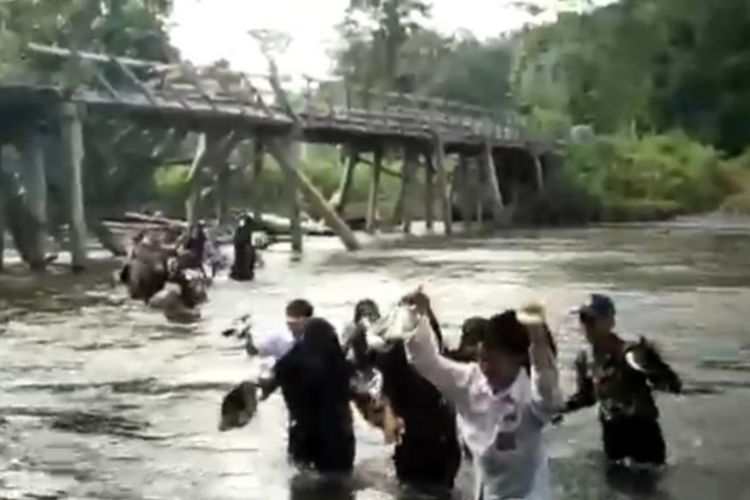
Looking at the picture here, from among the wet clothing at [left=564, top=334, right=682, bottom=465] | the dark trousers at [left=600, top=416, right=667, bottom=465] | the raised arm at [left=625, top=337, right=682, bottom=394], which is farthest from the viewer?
the dark trousers at [left=600, top=416, right=667, bottom=465]

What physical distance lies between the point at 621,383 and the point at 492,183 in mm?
60493

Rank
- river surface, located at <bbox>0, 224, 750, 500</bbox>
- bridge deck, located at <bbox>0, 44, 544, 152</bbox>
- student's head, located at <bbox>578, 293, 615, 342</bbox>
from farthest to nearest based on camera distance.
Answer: bridge deck, located at <bbox>0, 44, 544, 152</bbox>
river surface, located at <bbox>0, 224, 750, 500</bbox>
student's head, located at <bbox>578, 293, 615, 342</bbox>

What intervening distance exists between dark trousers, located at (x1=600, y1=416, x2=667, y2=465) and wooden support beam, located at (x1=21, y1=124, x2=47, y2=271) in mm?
29885

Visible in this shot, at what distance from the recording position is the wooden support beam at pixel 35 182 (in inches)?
1678

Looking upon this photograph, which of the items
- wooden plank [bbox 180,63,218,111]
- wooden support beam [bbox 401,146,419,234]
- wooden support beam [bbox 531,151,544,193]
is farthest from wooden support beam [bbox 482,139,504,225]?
wooden plank [bbox 180,63,218,111]

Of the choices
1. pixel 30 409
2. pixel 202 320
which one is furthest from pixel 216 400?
pixel 202 320

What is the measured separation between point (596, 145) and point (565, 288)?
51369 mm

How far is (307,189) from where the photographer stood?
50062 mm

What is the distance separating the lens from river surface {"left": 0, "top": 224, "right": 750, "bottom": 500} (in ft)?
46.2

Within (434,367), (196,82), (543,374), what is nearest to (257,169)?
(196,82)

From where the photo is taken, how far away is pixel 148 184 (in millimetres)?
73188

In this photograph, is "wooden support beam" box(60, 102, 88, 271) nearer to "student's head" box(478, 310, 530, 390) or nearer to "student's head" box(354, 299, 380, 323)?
"student's head" box(354, 299, 380, 323)

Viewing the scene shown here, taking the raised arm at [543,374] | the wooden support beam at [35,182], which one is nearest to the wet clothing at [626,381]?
the raised arm at [543,374]

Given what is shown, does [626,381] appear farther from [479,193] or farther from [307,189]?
[479,193]
